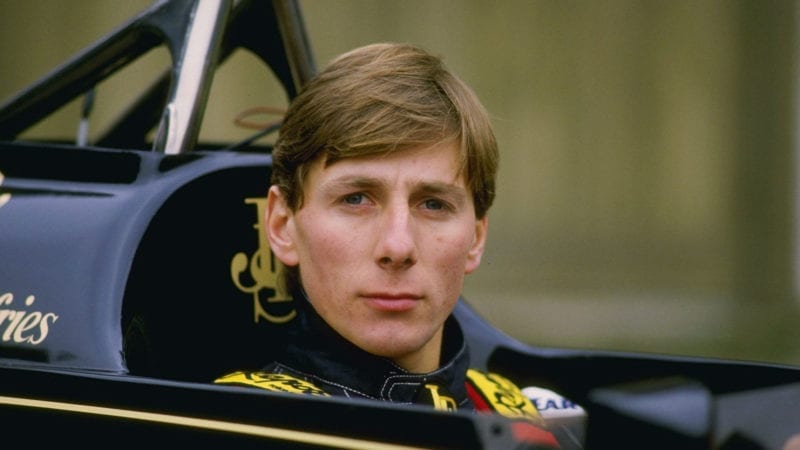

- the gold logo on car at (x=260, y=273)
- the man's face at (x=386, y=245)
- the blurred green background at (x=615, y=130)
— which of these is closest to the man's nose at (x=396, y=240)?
the man's face at (x=386, y=245)

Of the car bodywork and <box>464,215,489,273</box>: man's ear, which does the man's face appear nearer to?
<box>464,215,489,273</box>: man's ear

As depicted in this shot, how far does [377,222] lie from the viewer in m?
1.78

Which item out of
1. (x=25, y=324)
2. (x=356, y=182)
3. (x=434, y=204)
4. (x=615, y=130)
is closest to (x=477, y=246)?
(x=434, y=204)

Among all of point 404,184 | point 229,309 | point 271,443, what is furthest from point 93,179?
point 271,443

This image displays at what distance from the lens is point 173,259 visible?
6.78 feet

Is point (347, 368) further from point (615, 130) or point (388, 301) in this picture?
point (615, 130)

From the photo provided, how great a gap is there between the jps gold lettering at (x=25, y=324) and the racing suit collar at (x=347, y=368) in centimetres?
35

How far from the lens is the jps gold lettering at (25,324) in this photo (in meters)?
1.83

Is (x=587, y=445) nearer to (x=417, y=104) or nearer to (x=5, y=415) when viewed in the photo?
(x=417, y=104)

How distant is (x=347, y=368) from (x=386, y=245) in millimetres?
196

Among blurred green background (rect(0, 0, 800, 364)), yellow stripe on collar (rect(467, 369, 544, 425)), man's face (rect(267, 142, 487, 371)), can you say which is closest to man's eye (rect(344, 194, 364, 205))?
man's face (rect(267, 142, 487, 371))

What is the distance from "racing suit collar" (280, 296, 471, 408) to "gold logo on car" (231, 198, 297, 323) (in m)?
0.35

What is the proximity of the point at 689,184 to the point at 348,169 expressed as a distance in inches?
257

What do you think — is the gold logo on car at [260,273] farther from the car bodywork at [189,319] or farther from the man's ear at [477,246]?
the man's ear at [477,246]
